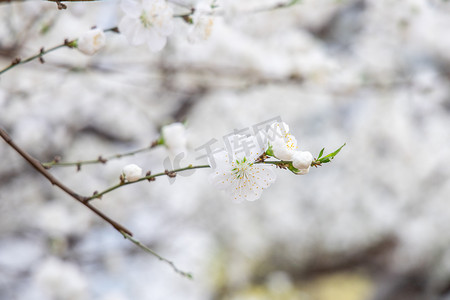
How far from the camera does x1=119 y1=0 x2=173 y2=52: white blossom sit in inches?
28.7

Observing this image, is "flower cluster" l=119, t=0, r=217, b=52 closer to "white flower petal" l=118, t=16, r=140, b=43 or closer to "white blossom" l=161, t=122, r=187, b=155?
"white flower petal" l=118, t=16, r=140, b=43

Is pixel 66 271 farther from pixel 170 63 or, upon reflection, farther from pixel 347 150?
pixel 347 150

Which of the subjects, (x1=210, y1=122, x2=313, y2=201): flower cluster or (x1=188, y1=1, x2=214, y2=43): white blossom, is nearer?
(x1=210, y1=122, x2=313, y2=201): flower cluster

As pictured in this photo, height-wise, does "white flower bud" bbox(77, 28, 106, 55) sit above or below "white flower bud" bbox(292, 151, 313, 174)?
above

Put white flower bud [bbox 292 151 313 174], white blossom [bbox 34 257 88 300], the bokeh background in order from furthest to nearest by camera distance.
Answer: the bokeh background → white blossom [bbox 34 257 88 300] → white flower bud [bbox 292 151 313 174]

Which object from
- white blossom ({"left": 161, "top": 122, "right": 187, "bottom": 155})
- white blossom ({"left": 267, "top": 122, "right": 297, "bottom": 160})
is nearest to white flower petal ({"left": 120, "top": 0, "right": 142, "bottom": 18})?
white blossom ({"left": 161, "top": 122, "right": 187, "bottom": 155})

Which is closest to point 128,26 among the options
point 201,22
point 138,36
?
point 138,36

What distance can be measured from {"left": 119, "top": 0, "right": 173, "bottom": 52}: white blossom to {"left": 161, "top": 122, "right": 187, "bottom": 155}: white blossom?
151mm

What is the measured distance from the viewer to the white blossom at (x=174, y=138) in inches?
32.3

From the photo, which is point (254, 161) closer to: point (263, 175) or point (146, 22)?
point (263, 175)

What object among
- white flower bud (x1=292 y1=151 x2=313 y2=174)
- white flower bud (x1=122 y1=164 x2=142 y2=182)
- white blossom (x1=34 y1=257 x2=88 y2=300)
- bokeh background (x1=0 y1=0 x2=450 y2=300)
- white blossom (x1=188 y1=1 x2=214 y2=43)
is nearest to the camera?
white flower bud (x1=292 y1=151 x2=313 y2=174)

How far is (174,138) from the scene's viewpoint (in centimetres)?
83

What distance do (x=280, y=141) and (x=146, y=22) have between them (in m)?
0.35

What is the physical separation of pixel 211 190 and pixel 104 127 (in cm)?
117
